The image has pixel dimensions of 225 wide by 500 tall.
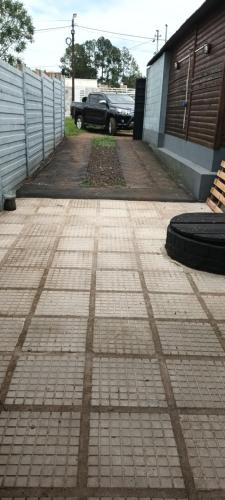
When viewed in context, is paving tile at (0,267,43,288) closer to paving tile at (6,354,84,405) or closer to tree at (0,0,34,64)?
paving tile at (6,354,84,405)

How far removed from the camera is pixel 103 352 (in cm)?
267

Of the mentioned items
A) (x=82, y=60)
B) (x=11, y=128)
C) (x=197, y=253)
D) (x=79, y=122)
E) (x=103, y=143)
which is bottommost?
(x=197, y=253)

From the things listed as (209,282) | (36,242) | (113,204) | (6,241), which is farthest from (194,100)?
(209,282)

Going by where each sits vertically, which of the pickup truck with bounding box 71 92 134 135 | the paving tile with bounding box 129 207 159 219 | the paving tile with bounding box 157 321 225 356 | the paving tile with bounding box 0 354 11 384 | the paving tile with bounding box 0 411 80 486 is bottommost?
the paving tile with bounding box 0 411 80 486

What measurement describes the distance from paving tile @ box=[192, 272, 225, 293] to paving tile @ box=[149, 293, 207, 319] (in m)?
0.24

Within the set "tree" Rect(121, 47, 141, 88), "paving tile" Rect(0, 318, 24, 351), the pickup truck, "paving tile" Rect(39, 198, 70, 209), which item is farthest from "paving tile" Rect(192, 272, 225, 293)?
"tree" Rect(121, 47, 141, 88)

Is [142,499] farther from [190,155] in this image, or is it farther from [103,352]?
[190,155]

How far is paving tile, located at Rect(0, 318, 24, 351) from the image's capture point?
2.71m

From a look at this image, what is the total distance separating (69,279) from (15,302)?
26.7 inches

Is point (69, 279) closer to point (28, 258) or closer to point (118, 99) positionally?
point (28, 258)

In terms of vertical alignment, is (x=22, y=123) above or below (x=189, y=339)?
above

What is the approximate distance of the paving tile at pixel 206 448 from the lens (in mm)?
1762

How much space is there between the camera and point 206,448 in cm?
192

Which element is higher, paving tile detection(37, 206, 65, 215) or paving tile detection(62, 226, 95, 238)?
paving tile detection(37, 206, 65, 215)
